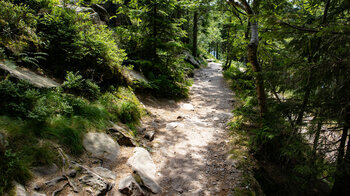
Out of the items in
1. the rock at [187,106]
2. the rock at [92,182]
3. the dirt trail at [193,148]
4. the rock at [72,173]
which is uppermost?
the rock at [72,173]

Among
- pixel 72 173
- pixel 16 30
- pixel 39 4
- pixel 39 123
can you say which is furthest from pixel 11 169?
pixel 39 4

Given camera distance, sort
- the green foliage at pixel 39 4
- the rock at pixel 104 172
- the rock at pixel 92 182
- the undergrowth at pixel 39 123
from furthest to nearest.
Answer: the green foliage at pixel 39 4, the rock at pixel 104 172, the rock at pixel 92 182, the undergrowth at pixel 39 123

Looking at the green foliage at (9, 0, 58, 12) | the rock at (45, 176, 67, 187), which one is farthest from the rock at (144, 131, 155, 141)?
the green foliage at (9, 0, 58, 12)

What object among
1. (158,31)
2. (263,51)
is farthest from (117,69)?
(263,51)

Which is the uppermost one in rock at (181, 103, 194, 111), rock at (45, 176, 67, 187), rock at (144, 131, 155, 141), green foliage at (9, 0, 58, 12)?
green foliage at (9, 0, 58, 12)

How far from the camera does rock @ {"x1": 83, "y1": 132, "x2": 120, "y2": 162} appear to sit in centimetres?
410

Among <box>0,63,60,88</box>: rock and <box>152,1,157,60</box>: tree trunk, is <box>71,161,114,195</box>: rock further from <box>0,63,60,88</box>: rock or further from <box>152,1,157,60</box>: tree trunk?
<box>152,1,157,60</box>: tree trunk

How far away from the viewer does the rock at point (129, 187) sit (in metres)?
3.48

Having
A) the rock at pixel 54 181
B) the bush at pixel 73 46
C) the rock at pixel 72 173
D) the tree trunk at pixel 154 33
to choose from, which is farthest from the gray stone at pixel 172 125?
the tree trunk at pixel 154 33

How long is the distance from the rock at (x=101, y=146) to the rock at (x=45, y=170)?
93 cm

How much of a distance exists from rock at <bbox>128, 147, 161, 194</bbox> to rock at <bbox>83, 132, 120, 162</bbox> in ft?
1.57

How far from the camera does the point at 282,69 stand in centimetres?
445

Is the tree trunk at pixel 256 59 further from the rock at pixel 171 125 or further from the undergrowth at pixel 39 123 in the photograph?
the undergrowth at pixel 39 123

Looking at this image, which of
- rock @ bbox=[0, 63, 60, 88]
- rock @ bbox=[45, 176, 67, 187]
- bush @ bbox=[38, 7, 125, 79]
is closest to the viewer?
rock @ bbox=[45, 176, 67, 187]
